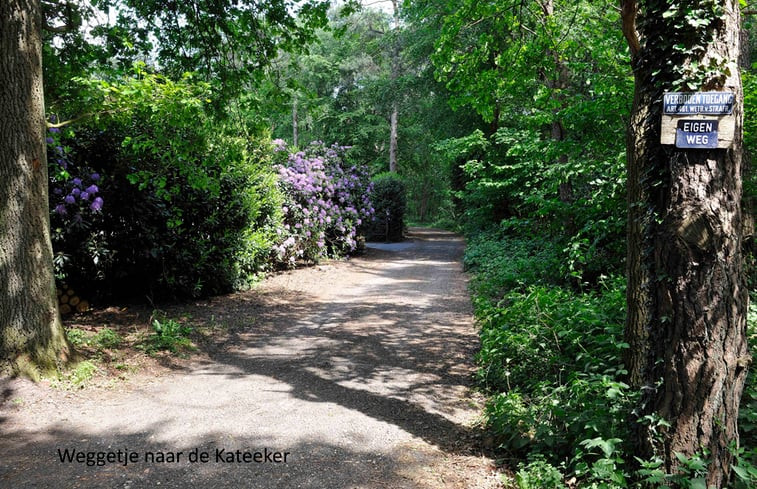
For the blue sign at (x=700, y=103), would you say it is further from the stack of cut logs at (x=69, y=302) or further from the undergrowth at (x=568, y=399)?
the stack of cut logs at (x=69, y=302)

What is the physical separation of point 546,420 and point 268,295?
659 cm

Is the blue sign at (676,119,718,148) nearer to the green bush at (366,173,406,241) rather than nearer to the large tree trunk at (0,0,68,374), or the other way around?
the large tree trunk at (0,0,68,374)

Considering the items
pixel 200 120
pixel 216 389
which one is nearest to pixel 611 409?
Answer: pixel 216 389

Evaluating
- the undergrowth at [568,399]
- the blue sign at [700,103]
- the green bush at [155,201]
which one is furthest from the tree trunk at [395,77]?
the blue sign at [700,103]

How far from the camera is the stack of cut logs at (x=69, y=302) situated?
265 inches

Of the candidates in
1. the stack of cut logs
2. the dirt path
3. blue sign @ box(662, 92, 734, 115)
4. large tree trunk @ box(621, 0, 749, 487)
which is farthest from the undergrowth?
the stack of cut logs

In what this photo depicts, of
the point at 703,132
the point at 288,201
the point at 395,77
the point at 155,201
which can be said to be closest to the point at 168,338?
the point at 155,201

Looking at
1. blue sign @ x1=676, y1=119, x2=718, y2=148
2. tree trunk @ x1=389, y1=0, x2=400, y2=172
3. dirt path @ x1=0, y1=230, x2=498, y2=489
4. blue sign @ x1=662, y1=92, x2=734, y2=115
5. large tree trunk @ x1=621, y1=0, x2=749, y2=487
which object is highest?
tree trunk @ x1=389, y1=0, x2=400, y2=172

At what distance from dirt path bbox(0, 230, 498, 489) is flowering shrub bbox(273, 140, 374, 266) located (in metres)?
5.17

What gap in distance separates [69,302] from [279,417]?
477 cm

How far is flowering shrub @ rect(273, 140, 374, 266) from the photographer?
11945mm

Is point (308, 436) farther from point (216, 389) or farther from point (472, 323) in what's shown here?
point (472, 323)

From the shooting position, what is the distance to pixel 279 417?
12.7 ft

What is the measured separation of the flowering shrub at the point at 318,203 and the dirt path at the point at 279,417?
5.17 metres
